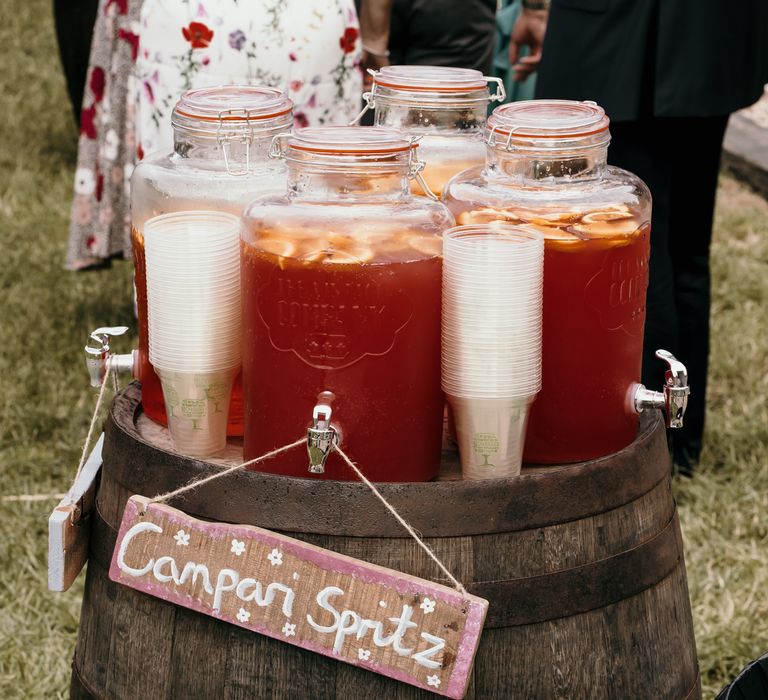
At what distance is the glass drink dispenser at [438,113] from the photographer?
4.73ft

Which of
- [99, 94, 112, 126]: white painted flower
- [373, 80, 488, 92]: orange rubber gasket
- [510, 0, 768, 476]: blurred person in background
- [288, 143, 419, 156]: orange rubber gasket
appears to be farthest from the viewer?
[99, 94, 112, 126]: white painted flower

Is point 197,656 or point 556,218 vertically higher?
point 556,218

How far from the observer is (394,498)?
119 cm

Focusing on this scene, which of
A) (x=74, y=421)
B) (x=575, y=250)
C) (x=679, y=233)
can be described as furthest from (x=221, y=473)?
(x=74, y=421)

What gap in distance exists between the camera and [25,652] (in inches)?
87.6

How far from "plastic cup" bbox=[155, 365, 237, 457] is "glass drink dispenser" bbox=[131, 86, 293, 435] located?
0.05m

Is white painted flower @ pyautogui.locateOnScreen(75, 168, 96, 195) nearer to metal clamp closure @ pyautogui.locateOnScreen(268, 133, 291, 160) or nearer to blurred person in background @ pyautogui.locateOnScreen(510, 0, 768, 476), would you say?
blurred person in background @ pyautogui.locateOnScreen(510, 0, 768, 476)

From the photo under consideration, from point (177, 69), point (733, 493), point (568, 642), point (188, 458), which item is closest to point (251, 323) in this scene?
point (188, 458)

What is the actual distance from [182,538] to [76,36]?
3.72m

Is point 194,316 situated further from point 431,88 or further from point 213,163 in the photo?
point 431,88

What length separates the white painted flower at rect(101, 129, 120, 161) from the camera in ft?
11.2

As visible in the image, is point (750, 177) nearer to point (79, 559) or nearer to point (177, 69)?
point (177, 69)

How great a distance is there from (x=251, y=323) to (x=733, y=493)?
187cm

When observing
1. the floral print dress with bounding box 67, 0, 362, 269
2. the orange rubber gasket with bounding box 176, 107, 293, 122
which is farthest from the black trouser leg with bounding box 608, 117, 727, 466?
the orange rubber gasket with bounding box 176, 107, 293, 122
